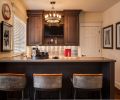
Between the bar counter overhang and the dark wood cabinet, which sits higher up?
the dark wood cabinet

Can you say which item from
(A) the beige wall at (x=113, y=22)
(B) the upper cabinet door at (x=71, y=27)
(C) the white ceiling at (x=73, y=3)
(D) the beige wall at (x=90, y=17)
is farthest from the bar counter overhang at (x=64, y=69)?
(D) the beige wall at (x=90, y=17)

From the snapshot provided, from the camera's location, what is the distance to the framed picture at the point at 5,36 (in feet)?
12.5

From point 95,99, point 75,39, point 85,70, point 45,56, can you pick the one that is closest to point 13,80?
point 45,56

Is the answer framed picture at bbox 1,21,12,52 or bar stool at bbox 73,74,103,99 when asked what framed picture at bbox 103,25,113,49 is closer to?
bar stool at bbox 73,74,103,99

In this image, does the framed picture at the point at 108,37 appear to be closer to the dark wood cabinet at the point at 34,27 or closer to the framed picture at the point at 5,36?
the dark wood cabinet at the point at 34,27

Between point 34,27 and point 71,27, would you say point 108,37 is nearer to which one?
point 71,27

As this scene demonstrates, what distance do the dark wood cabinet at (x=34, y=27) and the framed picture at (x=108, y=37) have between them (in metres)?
2.32

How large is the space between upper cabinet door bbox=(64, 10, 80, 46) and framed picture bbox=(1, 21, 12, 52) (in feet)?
9.60

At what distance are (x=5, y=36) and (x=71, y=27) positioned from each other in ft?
11.1

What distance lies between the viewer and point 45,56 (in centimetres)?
393

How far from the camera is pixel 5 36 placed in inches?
158

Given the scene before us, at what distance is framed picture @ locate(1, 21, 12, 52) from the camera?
382 cm

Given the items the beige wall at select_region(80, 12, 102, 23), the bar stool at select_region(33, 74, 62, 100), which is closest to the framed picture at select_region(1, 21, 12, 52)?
the bar stool at select_region(33, 74, 62, 100)

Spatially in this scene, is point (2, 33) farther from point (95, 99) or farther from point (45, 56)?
point (95, 99)
